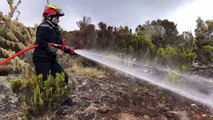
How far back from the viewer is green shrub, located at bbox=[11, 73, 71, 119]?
7.59 m

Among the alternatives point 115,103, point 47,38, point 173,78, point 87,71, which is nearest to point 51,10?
point 47,38

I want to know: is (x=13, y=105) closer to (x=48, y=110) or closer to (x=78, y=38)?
(x=48, y=110)

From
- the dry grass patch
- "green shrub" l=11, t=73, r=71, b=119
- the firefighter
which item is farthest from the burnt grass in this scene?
the firefighter

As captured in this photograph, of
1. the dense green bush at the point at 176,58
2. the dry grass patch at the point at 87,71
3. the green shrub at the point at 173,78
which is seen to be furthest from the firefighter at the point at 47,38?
the dense green bush at the point at 176,58

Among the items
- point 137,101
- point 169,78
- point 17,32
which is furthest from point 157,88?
point 17,32

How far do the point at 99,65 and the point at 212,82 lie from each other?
→ 3055mm

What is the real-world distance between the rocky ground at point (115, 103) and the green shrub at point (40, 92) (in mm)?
204

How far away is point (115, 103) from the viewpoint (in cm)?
879

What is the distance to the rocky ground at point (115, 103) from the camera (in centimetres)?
811

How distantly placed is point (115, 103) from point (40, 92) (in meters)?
1.72

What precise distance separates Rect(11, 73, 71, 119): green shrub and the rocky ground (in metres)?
0.20

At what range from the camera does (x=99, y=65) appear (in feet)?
38.3

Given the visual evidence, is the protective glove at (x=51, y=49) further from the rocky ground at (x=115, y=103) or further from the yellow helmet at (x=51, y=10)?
the rocky ground at (x=115, y=103)

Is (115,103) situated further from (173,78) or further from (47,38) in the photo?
(173,78)
